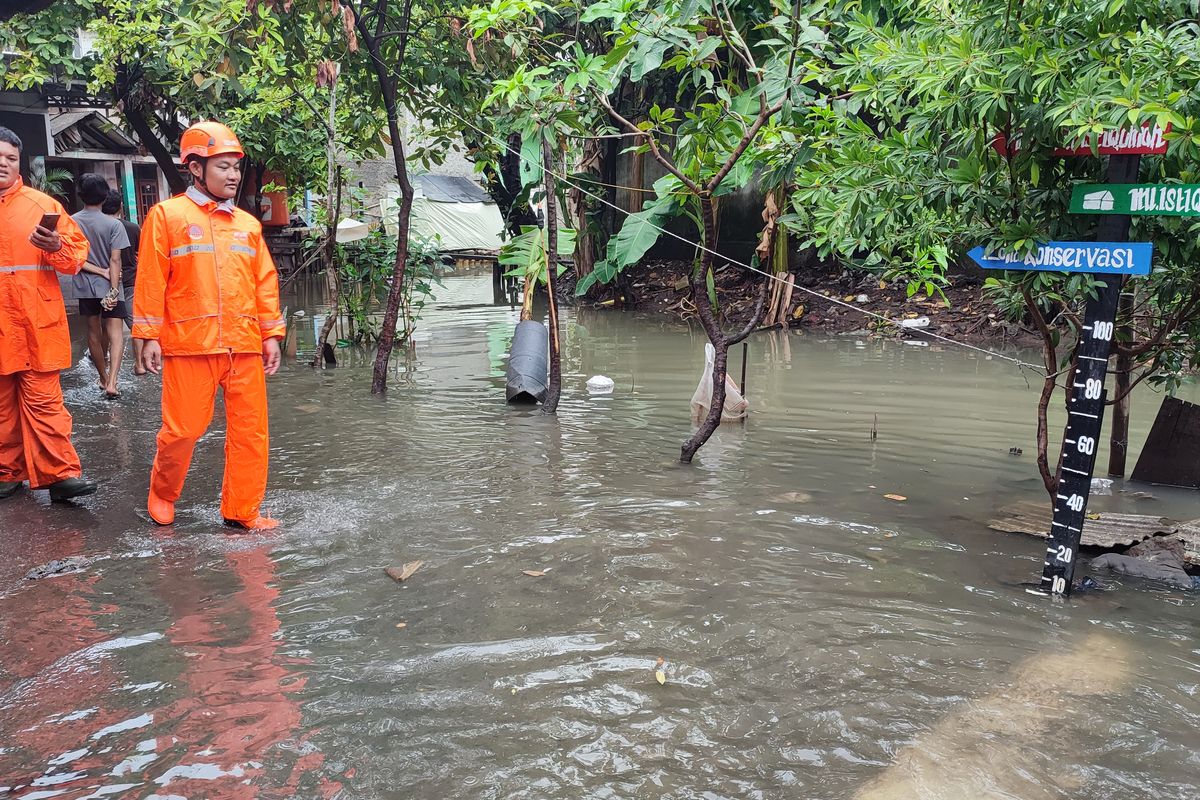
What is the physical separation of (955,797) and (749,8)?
629 centimetres

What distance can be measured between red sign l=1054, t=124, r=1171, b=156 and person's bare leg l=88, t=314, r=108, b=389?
8.27 m

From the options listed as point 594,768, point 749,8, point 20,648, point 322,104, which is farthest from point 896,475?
point 322,104

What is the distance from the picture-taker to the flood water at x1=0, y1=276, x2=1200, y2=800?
3.05 metres

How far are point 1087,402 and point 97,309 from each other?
319 inches

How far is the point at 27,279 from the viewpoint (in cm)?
543

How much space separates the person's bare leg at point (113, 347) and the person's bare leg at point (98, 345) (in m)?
0.05

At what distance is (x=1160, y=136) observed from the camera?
382 centimetres

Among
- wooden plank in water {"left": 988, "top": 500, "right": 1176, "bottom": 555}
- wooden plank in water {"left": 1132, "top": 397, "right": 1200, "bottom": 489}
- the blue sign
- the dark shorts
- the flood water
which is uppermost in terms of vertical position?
the blue sign

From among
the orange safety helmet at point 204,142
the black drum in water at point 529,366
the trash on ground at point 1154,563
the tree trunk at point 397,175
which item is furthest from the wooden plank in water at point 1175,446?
the tree trunk at point 397,175

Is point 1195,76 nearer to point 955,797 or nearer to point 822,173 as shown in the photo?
point 822,173

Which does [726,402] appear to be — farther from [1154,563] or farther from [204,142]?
[204,142]

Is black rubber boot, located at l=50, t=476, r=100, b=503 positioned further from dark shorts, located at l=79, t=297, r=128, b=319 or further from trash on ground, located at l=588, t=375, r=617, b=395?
trash on ground, located at l=588, t=375, r=617, b=395

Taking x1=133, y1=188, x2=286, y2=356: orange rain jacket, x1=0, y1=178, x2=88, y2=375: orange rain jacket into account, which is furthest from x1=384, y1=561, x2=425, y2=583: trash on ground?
x1=0, y1=178, x2=88, y2=375: orange rain jacket

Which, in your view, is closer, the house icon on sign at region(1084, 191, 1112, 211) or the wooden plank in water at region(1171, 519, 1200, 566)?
the house icon on sign at region(1084, 191, 1112, 211)
